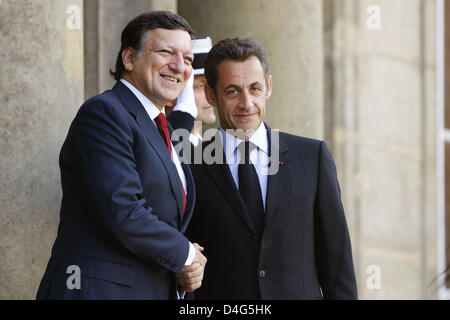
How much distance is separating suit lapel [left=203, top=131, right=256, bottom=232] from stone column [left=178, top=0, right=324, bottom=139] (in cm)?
232

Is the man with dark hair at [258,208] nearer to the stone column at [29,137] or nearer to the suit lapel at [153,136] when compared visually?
the suit lapel at [153,136]

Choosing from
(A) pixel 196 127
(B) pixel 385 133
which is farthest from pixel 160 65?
(B) pixel 385 133

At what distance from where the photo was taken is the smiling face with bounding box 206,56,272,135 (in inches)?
109

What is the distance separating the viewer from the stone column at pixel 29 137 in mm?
2996

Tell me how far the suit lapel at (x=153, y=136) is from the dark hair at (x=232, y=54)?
408mm

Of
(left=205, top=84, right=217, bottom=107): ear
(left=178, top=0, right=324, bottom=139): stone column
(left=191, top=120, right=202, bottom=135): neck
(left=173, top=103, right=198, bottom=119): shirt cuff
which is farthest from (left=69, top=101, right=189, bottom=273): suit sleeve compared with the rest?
(left=178, top=0, right=324, bottom=139): stone column

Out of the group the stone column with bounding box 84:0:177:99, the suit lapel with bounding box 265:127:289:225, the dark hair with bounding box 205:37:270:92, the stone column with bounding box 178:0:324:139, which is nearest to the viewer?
the suit lapel with bounding box 265:127:289:225

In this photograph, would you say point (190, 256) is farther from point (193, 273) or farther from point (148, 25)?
point (148, 25)

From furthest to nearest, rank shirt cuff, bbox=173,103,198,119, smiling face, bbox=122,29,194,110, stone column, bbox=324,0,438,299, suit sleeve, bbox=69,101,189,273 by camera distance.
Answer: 1. stone column, bbox=324,0,438,299
2. shirt cuff, bbox=173,103,198,119
3. smiling face, bbox=122,29,194,110
4. suit sleeve, bbox=69,101,189,273

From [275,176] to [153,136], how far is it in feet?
1.63

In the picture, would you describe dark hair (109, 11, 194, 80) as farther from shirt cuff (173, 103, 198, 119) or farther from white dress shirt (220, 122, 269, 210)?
shirt cuff (173, 103, 198, 119)

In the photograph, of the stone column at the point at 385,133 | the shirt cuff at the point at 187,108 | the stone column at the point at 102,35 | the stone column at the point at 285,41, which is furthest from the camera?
the stone column at the point at 385,133

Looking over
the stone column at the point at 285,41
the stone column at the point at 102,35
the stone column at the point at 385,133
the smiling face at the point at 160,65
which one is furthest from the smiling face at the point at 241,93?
the stone column at the point at 385,133

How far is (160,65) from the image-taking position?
8.49 feet
